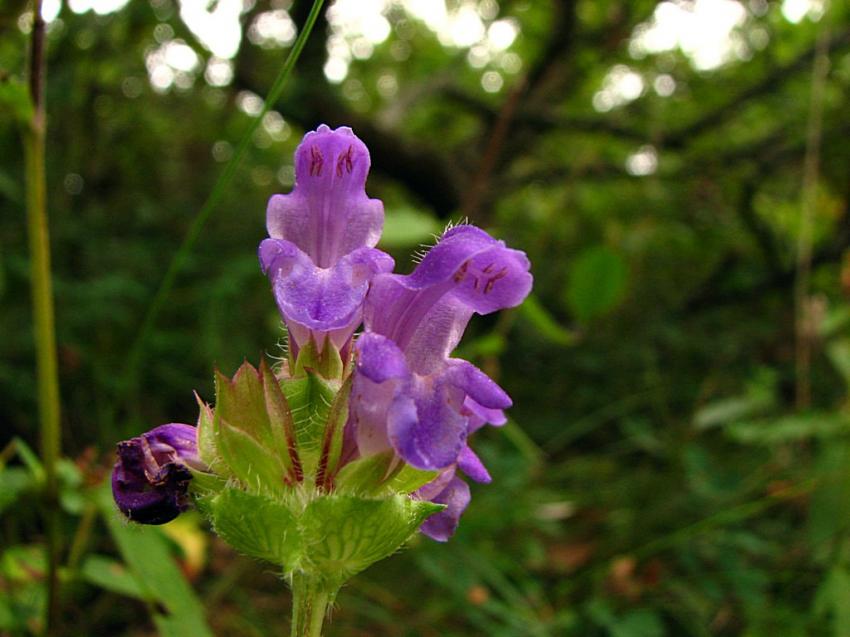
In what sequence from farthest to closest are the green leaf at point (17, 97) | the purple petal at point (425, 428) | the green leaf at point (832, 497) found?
the green leaf at point (832, 497), the green leaf at point (17, 97), the purple petal at point (425, 428)

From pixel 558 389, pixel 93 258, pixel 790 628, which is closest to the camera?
pixel 790 628

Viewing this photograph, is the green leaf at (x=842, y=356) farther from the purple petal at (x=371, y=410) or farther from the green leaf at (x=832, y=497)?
the purple petal at (x=371, y=410)

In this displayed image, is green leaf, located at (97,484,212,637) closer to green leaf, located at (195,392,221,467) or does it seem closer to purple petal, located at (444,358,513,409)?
green leaf, located at (195,392,221,467)

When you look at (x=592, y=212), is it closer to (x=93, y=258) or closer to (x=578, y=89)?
(x=578, y=89)

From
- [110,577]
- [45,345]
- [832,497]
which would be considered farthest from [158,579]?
[832,497]

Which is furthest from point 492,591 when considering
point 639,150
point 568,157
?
point 568,157

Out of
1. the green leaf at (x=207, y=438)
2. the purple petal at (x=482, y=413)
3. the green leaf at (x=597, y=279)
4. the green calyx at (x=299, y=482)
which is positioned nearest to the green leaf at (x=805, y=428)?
the green leaf at (x=597, y=279)
